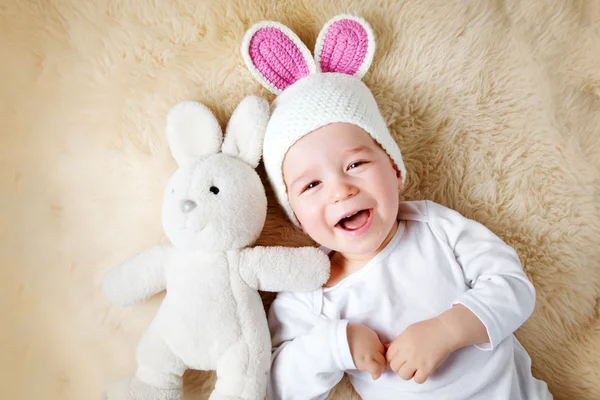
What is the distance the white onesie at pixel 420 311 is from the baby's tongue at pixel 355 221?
0.37 ft

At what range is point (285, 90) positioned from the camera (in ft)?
3.39

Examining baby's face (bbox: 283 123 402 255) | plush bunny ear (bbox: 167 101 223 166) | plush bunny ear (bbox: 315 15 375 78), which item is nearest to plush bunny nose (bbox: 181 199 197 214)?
plush bunny ear (bbox: 167 101 223 166)

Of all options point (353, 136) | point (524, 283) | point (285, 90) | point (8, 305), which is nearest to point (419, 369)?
point (524, 283)

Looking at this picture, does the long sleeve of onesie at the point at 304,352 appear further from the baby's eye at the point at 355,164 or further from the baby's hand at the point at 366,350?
the baby's eye at the point at 355,164

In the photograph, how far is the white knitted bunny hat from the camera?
0.96 metres

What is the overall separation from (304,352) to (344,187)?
339 mm

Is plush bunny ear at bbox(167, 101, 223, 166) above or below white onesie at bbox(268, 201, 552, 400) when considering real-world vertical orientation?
above

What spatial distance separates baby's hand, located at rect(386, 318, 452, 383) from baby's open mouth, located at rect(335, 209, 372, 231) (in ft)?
0.74

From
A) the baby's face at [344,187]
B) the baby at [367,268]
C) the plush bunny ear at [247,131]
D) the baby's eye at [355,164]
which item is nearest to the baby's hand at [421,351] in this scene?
the baby at [367,268]

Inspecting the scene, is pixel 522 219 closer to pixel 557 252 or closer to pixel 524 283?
pixel 557 252

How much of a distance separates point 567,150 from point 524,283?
383 mm

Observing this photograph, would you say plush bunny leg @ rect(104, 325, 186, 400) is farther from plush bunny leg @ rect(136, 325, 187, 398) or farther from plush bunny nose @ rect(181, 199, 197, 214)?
plush bunny nose @ rect(181, 199, 197, 214)

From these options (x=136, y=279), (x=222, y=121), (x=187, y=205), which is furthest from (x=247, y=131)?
(x=136, y=279)

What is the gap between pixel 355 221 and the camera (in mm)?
965
